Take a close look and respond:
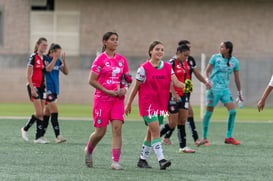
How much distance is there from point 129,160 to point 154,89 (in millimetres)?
1421

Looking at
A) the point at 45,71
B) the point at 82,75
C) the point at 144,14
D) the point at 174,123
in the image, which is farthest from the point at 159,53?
the point at 144,14

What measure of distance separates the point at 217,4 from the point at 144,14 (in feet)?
10.9

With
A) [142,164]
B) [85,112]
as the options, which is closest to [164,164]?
[142,164]

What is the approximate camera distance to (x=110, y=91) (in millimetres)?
10078

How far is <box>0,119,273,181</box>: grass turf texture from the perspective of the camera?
9500mm

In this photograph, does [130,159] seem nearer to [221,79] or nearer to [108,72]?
[108,72]

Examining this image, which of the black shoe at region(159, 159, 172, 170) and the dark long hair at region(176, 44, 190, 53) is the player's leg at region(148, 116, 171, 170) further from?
the dark long hair at region(176, 44, 190, 53)

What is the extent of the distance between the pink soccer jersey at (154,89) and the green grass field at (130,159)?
2.71ft

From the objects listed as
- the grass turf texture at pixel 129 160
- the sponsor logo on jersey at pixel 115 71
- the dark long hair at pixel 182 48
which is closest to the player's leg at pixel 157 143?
the grass turf texture at pixel 129 160

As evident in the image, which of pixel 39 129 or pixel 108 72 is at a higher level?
pixel 108 72

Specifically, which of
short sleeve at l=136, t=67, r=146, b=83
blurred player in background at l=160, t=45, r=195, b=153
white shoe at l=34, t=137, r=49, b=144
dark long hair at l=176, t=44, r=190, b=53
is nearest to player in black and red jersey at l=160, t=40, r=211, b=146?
blurred player in background at l=160, t=45, r=195, b=153

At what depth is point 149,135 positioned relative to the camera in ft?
35.3

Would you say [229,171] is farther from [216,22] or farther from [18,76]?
[216,22]

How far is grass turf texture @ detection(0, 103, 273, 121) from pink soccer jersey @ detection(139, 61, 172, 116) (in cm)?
1231
